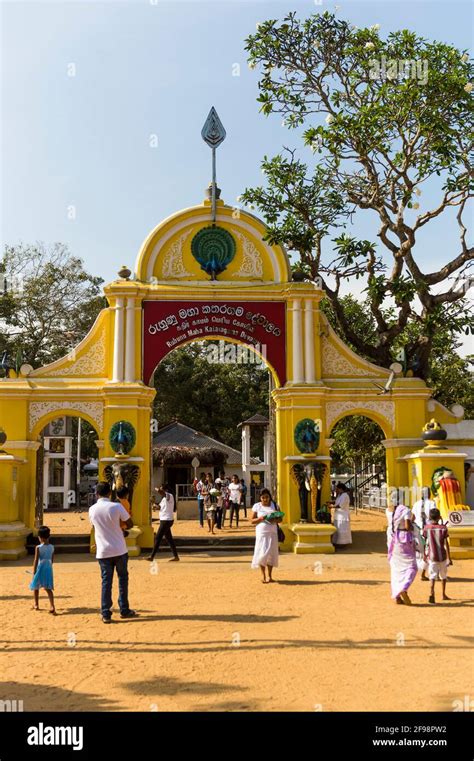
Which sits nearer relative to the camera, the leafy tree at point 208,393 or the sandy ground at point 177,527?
the sandy ground at point 177,527

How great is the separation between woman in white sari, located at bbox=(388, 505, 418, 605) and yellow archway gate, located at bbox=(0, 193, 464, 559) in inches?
220

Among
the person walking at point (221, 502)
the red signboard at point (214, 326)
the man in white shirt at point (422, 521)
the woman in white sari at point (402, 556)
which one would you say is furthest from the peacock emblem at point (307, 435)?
the woman in white sari at point (402, 556)

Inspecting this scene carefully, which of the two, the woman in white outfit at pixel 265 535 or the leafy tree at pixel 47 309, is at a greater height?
the leafy tree at pixel 47 309

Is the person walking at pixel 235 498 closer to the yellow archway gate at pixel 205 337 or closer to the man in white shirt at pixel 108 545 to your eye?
the yellow archway gate at pixel 205 337

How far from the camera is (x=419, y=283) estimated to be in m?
15.0

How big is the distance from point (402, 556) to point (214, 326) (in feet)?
25.4

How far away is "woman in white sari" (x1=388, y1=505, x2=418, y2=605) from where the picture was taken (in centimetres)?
846

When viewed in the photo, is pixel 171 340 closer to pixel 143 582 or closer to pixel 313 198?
pixel 313 198

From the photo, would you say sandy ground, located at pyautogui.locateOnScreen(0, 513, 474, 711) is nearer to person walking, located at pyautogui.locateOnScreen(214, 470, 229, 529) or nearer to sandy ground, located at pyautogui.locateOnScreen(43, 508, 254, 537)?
sandy ground, located at pyautogui.locateOnScreen(43, 508, 254, 537)

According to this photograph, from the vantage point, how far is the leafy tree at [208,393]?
36.2m

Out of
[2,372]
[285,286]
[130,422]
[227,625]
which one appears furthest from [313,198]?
[227,625]

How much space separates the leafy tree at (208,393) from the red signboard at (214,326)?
21.0m

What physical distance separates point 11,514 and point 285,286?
24.7 feet

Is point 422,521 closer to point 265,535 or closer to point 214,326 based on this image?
point 265,535
